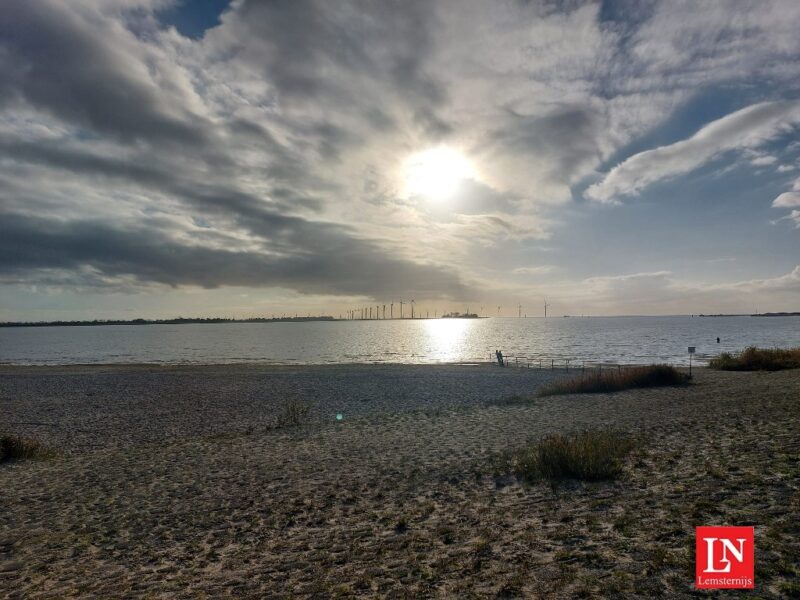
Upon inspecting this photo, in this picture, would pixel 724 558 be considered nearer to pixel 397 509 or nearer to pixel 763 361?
pixel 397 509

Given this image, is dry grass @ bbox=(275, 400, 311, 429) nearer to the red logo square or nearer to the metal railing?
the red logo square

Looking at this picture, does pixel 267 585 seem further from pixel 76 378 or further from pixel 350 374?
pixel 76 378

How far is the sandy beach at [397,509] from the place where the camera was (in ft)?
21.1

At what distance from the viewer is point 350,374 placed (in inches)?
1864

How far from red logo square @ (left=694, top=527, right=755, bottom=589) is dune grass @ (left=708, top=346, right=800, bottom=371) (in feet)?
116

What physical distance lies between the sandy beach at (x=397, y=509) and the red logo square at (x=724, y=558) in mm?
147

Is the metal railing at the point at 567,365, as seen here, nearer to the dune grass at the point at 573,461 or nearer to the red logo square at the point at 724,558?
the dune grass at the point at 573,461

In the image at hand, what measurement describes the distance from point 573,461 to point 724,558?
454 centimetres

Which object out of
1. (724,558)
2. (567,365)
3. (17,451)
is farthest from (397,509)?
(567,365)

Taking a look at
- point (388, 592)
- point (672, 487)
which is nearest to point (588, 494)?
point (672, 487)

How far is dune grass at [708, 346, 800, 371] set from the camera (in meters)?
34.5

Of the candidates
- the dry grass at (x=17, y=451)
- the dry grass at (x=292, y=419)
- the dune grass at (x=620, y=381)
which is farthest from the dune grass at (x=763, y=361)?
the dry grass at (x=17, y=451)

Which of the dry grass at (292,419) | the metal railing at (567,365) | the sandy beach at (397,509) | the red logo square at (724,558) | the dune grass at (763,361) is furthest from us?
the metal railing at (567,365)

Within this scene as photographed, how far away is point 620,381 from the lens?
28.3 metres
